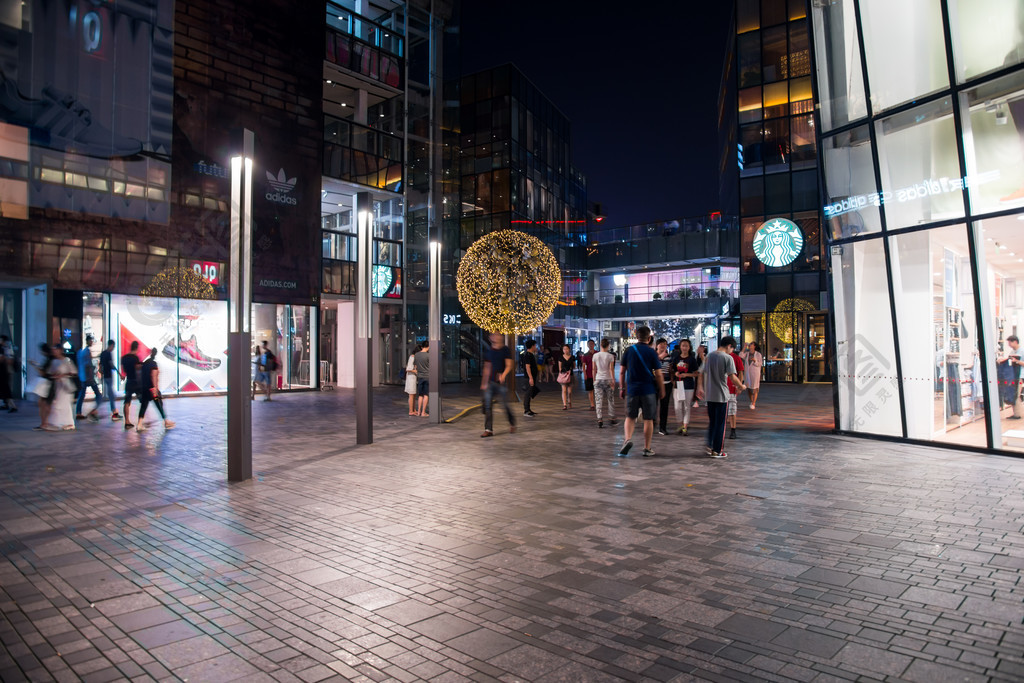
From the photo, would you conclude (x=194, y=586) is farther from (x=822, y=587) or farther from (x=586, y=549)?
(x=822, y=587)

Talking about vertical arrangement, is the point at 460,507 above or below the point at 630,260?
below

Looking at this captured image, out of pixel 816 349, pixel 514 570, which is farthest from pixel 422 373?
pixel 816 349

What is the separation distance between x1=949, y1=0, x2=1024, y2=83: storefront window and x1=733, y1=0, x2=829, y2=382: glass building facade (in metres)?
20.0

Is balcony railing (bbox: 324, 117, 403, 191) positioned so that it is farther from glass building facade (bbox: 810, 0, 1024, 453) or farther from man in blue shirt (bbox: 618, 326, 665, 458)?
man in blue shirt (bbox: 618, 326, 665, 458)

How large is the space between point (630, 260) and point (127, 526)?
38337 millimetres

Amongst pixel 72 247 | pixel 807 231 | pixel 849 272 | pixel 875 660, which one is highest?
pixel 807 231

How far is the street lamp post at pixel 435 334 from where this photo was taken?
44.5 feet

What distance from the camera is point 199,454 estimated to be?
10133mm

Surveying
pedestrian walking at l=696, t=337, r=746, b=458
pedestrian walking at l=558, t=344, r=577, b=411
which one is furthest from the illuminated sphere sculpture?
pedestrian walking at l=696, t=337, r=746, b=458

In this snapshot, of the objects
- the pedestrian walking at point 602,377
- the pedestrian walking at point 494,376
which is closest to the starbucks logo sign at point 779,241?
the pedestrian walking at point 602,377

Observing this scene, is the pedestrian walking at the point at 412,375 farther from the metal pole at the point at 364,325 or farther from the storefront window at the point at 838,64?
the storefront window at the point at 838,64

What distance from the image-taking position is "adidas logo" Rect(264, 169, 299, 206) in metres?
22.7

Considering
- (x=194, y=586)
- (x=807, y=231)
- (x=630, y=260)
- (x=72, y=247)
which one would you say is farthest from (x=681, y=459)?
(x=630, y=260)

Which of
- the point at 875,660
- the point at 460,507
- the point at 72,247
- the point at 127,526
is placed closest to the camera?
the point at 875,660
